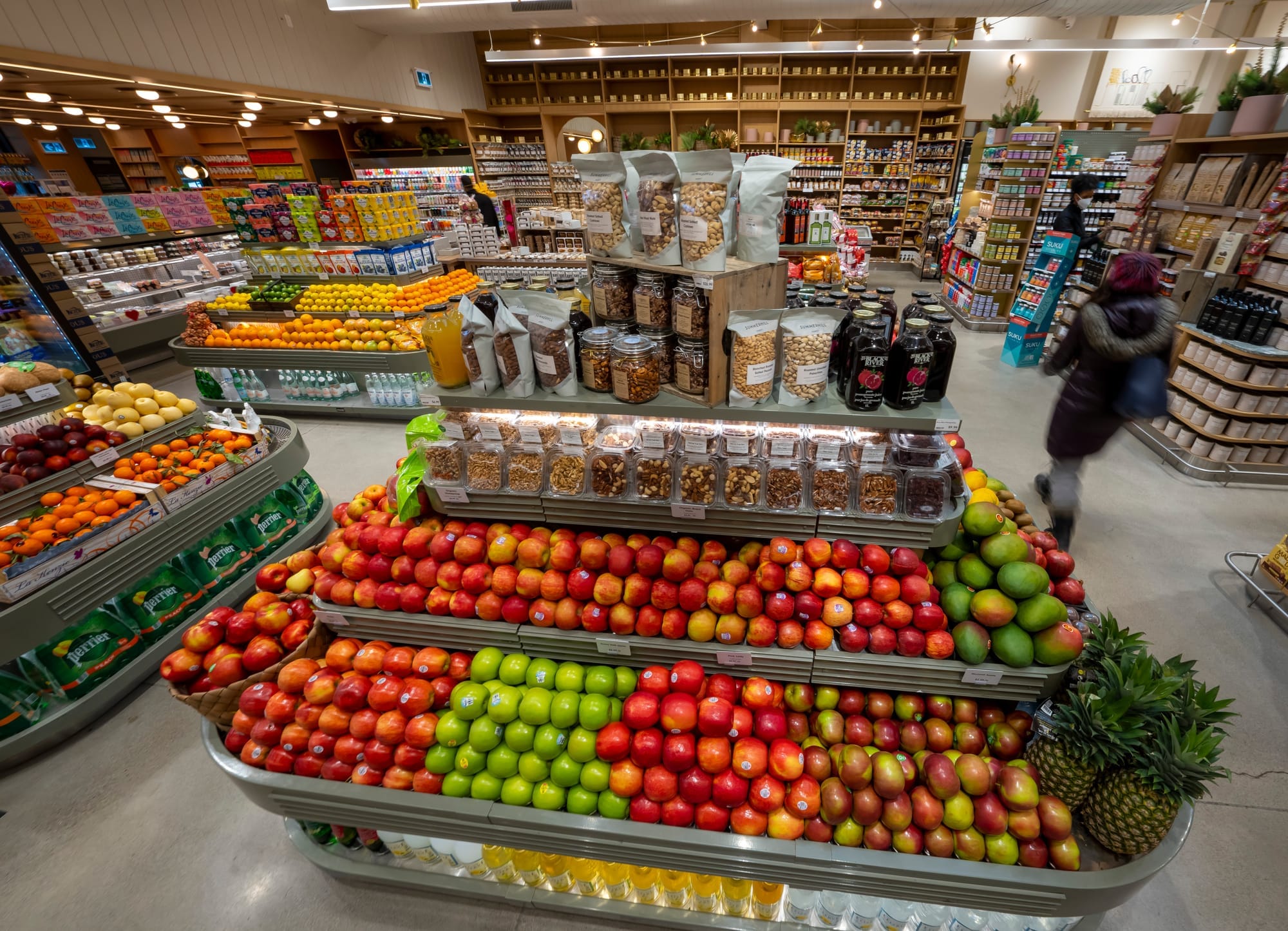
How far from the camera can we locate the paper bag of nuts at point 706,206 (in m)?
1.44

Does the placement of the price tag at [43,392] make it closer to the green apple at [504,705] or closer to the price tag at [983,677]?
the green apple at [504,705]

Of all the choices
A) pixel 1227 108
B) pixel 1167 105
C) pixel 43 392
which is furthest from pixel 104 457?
pixel 1167 105

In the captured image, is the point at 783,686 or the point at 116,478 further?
the point at 116,478

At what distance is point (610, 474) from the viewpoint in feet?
5.71

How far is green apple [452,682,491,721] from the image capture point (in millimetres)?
1632

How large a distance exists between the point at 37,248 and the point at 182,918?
6.00 metres

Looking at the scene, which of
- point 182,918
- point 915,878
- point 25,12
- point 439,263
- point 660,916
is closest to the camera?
point 915,878

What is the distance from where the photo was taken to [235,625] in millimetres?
1955

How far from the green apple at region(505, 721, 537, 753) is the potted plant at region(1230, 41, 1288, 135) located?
6593 millimetres

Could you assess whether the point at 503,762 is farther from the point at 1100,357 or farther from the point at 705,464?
the point at 1100,357

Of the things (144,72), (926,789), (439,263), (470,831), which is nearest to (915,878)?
(926,789)

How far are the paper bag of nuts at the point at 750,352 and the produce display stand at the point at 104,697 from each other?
128 inches

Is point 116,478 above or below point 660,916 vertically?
above

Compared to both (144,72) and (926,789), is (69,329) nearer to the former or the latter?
(144,72)
